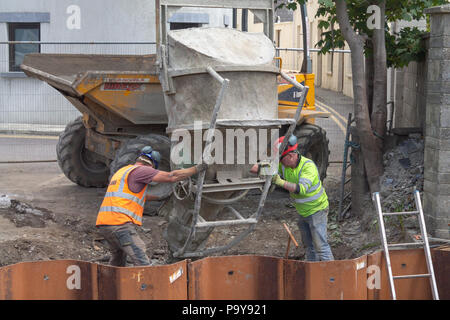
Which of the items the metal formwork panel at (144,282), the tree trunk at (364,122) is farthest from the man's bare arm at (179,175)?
the tree trunk at (364,122)

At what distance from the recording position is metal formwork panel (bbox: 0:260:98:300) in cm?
577

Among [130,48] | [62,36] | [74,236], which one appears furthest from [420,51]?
[62,36]

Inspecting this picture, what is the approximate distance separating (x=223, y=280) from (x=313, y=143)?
5.20m

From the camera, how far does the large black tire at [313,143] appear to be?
35.2ft

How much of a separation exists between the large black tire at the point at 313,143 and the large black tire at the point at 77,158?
3288 millimetres

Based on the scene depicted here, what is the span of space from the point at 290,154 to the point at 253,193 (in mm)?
3690

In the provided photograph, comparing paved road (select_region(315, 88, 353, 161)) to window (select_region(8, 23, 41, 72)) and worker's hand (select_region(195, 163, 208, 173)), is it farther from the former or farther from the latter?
worker's hand (select_region(195, 163, 208, 173))

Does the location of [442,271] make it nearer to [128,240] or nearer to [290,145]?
[290,145]

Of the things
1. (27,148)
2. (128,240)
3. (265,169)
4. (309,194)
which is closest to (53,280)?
(128,240)

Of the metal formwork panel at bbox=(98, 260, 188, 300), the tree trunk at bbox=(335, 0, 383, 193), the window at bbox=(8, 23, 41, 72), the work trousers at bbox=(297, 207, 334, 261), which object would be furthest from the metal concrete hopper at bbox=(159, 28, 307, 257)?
the window at bbox=(8, 23, 41, 72)

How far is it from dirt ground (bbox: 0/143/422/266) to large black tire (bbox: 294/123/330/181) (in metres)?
0.55

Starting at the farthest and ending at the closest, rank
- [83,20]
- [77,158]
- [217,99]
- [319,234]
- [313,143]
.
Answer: [83,20]
[77,158]
[313,143]
[319,234]
[217,99]

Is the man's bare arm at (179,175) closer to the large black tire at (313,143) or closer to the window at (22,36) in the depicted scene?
the large black tire at (313,143)

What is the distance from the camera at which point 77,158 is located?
1144 centimetres
